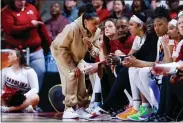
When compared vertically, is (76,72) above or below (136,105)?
above

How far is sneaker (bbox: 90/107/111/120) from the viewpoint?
254 inches

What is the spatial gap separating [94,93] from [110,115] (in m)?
0.39

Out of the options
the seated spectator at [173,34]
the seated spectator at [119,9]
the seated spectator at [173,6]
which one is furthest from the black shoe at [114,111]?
the seated spectator at [119,9]

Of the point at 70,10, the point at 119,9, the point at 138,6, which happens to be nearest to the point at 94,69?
the point at 119,9

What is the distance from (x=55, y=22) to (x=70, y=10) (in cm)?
33

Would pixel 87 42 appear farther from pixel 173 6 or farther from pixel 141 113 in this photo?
pixel 173 6

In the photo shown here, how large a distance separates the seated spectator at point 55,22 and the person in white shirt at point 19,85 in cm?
59

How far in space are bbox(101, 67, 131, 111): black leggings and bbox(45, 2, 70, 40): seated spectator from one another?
7.28ft

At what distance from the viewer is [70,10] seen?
8.86 meters

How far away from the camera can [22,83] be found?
8242 mm

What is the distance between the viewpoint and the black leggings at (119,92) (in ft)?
20.9

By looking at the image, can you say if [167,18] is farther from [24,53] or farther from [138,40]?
[24,53]

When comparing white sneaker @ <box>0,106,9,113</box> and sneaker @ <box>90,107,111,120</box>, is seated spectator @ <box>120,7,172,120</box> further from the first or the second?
white sneaker @ <box>0,106,9,113</box>

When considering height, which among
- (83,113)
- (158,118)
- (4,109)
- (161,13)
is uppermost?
(161,13)
